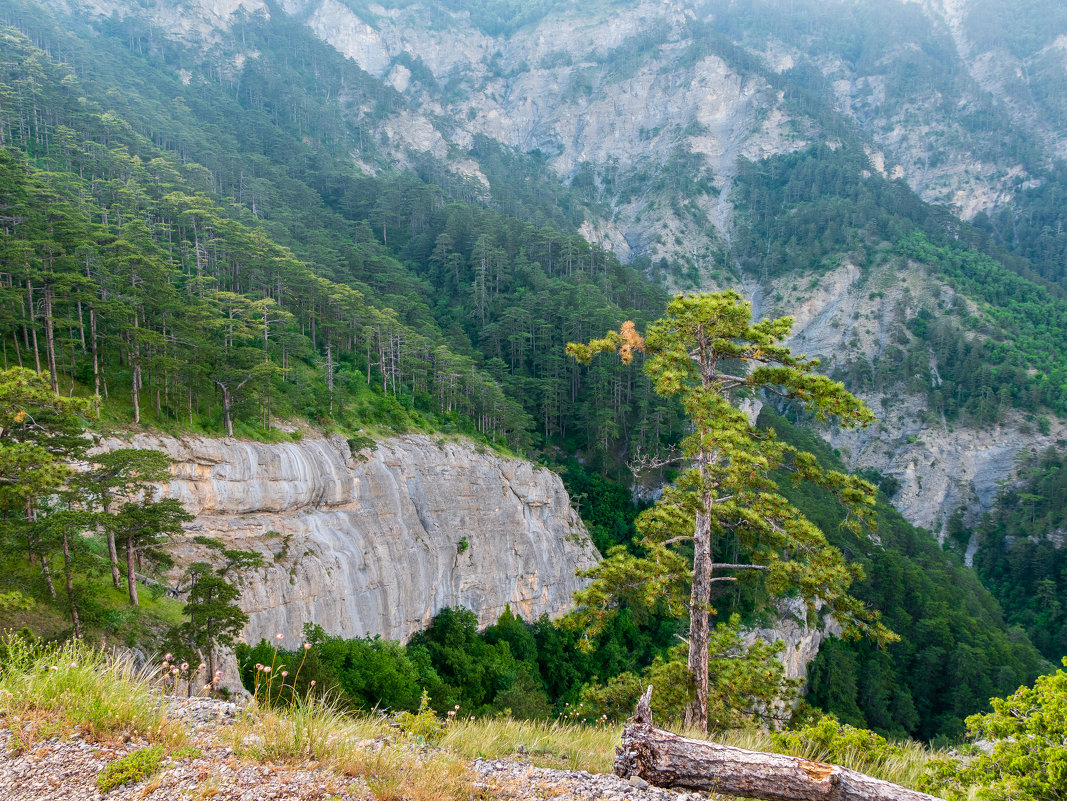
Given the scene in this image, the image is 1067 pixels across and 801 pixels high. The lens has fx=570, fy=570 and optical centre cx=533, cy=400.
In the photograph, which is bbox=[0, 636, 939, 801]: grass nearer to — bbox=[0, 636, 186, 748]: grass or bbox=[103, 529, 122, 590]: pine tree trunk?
bbox=[0, 636, 186, 748]: grass

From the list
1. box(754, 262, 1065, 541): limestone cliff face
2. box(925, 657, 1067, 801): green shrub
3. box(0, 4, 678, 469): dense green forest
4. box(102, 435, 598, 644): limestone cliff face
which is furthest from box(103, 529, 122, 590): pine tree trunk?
box(754, 262, 1065, 541): limestone cliff face

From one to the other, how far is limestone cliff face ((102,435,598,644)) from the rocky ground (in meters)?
16.9

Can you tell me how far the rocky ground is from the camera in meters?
3.40

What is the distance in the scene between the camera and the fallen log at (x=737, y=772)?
3.67 meters

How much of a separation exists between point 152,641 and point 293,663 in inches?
244

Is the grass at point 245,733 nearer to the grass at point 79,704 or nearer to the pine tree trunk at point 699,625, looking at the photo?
the grass at point 79,704

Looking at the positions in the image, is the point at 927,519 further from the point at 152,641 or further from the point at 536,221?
the point at 152,641

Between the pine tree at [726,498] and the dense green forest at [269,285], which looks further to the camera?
the dense green forest at [269,285]

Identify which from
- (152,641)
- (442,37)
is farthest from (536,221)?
(442,37)

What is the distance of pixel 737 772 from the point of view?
3.80m

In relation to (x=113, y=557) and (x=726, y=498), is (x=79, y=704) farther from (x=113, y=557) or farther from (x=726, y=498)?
(x=113, y=557)

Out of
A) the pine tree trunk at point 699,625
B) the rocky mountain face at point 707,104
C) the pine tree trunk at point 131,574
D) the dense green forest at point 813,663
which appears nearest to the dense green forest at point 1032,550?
the dense green forest at point 813,663

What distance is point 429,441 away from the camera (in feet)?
101

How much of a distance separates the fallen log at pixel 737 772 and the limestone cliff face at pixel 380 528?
16768mm
